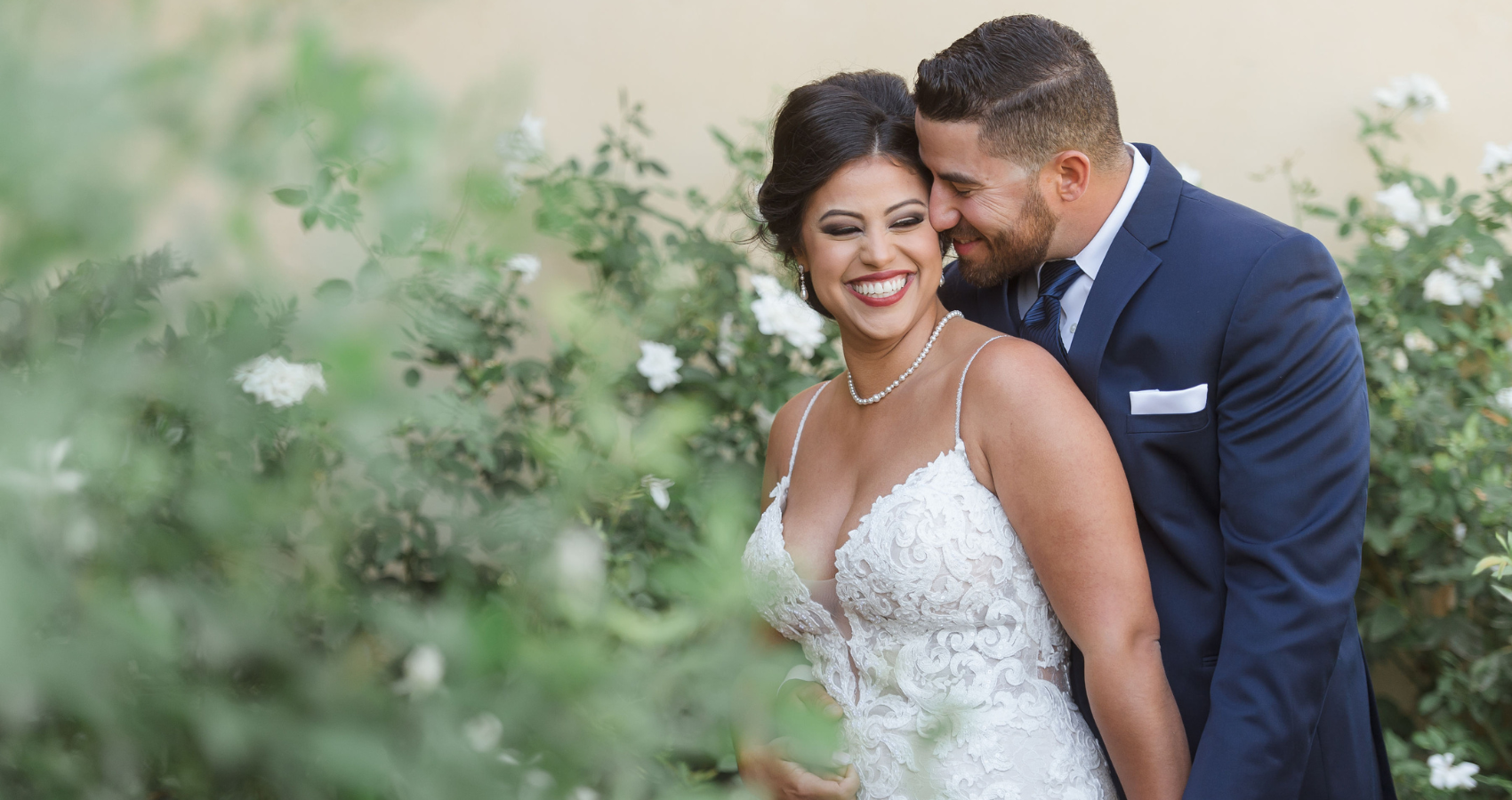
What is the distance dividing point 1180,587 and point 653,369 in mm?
1507

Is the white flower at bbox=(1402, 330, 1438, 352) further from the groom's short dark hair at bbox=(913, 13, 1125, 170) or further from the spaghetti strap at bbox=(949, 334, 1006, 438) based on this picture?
the spaghetti strap at bbox=(949, 334, 1006, 438)

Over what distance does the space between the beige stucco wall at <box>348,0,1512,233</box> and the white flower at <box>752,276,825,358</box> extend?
2.37 ft

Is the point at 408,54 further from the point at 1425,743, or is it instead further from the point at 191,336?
the point at 1425,743

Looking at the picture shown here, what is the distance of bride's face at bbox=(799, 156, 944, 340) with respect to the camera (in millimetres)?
2080

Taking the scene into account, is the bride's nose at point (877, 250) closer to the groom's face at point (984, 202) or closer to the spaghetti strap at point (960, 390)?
the groom's face at point (984, 202)

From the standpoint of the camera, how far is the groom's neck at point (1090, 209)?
1980 millimetres

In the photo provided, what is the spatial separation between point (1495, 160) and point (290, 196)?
137 inches

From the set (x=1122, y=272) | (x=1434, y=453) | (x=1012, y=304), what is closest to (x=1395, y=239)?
(x=1434, y=453)

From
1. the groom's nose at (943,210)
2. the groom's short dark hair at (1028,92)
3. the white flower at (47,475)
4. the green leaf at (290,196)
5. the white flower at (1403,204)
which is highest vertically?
the green leaf at (290,196)

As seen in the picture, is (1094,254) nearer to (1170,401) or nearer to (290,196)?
(1170,401)

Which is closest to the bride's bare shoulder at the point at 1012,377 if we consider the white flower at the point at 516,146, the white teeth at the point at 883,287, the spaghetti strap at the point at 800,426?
the white teeth at the point at 883,287

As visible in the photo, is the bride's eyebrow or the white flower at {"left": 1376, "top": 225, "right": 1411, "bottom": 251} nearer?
the bride's eyebrow

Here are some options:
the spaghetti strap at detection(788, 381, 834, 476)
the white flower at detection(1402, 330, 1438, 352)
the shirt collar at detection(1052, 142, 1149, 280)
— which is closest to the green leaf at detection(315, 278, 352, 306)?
the shirt collar at detection(1052, 142, 1149, 280)

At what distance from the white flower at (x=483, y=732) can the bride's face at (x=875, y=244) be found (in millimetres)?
1636
